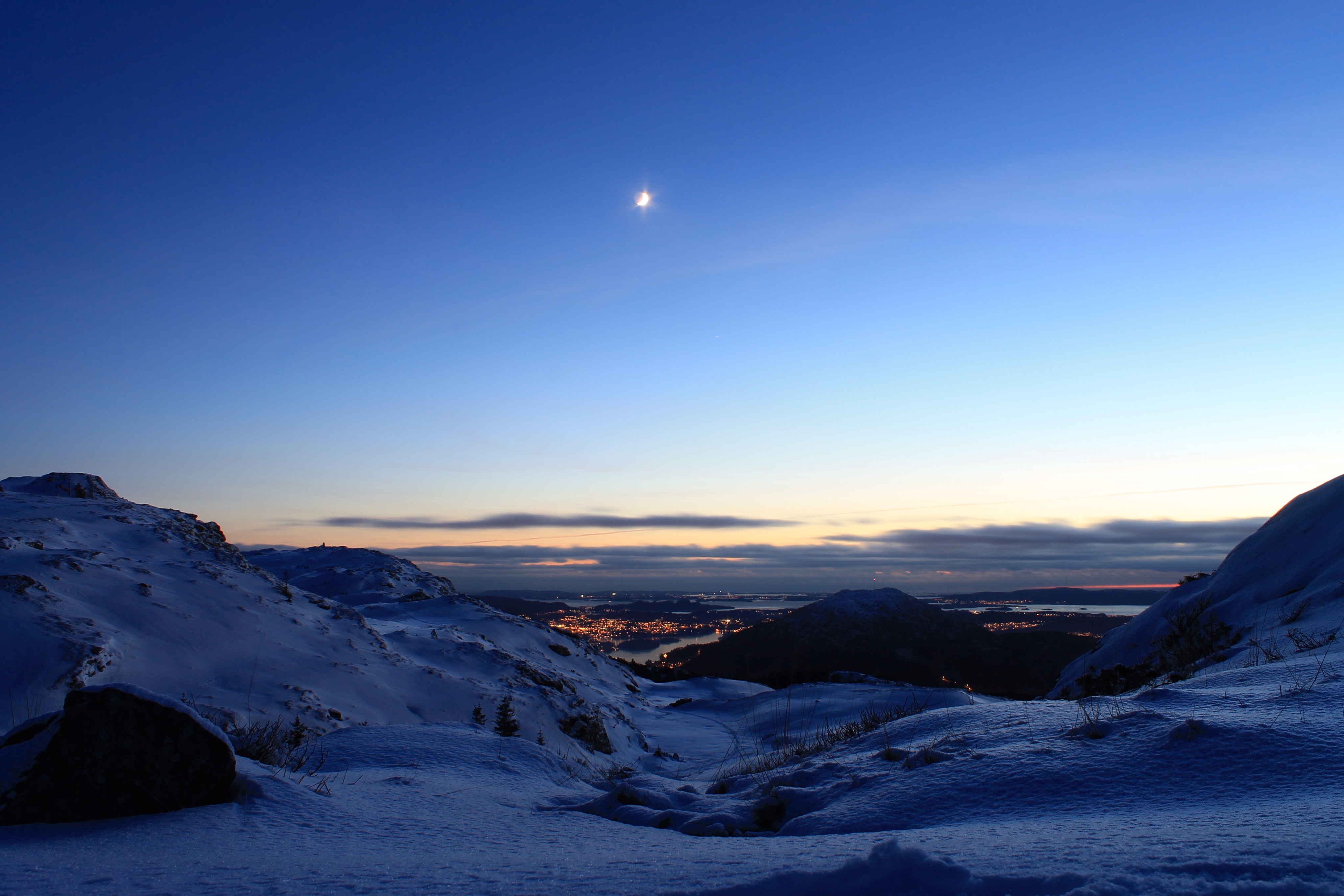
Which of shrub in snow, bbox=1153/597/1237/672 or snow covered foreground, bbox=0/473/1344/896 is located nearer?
snow covered foreground, bbox=0/473/1344/896

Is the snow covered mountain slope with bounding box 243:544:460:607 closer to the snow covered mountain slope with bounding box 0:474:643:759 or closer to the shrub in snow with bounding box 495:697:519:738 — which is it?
the snow covered mountain slope with bounding box 0:474:643:759

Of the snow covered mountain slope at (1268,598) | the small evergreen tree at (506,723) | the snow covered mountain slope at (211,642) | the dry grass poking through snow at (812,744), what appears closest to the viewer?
the dry grass poking through snow at (812,744)

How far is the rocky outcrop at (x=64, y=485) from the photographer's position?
14.7 metres

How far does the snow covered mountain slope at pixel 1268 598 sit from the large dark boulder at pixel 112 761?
7122 mm

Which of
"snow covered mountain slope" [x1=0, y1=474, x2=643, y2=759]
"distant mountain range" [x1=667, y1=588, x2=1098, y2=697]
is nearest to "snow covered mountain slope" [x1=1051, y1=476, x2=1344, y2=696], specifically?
"snow covered mountain slope" [x1=0, y1=474, x2=643, y2=759]

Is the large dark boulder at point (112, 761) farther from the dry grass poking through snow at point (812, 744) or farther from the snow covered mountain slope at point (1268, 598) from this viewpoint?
the snow covered mountain slope at point (1268, 598)

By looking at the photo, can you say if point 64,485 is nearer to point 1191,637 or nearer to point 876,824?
point 876,824

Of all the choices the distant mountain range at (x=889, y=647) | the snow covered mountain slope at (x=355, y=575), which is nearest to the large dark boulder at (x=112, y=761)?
the snow covered mountain slope at (x=355, y=575)

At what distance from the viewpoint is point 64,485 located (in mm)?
14961

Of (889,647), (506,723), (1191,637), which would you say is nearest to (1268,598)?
Result: (1191,637)

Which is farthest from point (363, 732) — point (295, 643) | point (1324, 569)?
point (1324, 569)

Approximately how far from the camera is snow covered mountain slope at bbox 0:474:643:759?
7246mm

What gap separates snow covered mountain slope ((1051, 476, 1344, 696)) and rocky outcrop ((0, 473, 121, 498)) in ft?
63.9

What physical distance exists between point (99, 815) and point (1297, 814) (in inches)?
179
